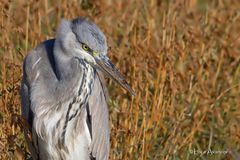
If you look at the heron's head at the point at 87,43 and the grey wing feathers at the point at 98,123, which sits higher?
the heron's head at the point at 87,43

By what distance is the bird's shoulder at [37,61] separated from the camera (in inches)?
153

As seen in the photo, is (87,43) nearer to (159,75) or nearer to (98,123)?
(98,123)

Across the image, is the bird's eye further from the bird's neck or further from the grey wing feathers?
the grey wing feathers

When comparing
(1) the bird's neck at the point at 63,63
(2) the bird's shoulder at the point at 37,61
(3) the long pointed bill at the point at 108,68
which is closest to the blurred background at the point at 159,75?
(2) the bird's shoulder at the point at 37,61

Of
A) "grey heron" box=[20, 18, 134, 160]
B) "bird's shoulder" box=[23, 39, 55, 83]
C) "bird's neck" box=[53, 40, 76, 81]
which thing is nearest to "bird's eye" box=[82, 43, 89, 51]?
"grey heron" box=[20, 18, 134, 160]

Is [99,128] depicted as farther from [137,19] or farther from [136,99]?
[137,19]

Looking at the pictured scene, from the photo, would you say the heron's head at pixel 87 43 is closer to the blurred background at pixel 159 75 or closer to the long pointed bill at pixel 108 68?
the long pointed bill at pixel 108 68

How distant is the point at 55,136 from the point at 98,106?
0.89ft

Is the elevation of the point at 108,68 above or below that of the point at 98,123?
above

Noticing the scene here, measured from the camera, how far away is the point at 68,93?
3.89 meters

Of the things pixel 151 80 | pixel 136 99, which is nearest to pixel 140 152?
pixel 136 99

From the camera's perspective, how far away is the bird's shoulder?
12.8ft

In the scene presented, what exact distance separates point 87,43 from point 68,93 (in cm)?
31

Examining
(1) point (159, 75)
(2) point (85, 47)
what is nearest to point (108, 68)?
(2) point (85, 47)
